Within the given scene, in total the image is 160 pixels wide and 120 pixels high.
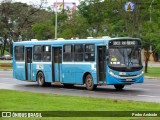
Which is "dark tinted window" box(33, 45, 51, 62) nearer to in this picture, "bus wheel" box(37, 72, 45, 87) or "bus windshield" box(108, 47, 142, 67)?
"bus wheel" box(37, 72, 45, 87)

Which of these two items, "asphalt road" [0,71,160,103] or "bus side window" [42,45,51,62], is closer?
"asphalt road" [0,71,160,103]

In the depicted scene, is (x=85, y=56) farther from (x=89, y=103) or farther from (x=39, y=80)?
(x=89, y=103)

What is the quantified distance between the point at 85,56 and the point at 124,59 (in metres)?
2.40

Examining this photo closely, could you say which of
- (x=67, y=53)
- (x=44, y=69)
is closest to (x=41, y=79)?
(x=44, y=69)

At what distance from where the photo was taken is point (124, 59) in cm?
2473

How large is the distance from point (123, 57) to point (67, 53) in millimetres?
3976

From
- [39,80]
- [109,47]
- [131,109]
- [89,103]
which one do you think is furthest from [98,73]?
[131,109]

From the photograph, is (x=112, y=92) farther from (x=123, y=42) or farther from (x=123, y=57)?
(x=123, y=42)

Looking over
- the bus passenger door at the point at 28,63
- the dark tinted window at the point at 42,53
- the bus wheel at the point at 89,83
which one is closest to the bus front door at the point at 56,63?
the dark tinted window at the point at 42,53

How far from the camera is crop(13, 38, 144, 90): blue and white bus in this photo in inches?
973

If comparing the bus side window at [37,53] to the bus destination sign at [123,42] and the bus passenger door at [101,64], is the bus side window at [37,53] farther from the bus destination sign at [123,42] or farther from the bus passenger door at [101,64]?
the bus destination sign at [123,42]

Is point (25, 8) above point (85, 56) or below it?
above

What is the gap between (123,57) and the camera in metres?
24.8

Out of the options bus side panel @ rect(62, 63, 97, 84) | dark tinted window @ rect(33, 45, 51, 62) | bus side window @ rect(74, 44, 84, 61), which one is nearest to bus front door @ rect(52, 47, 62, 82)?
dark tinted window @ rect(33, 45, 51, 62)
